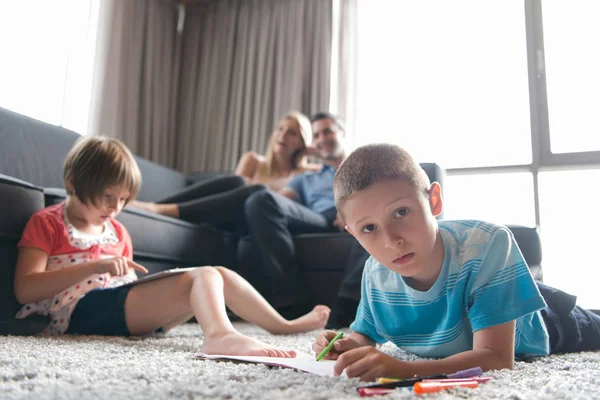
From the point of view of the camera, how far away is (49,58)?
2.71m

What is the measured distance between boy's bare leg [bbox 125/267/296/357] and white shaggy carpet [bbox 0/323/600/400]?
0.09 metres

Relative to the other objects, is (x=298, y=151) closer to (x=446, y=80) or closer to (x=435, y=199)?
(x=446, y=80)

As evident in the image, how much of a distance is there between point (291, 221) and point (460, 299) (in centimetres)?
121

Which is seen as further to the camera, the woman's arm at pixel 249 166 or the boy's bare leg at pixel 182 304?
the woman's arm at pixel 249 166

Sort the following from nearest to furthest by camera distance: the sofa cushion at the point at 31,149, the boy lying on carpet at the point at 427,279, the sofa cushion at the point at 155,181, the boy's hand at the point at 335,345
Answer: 1. the boy lying on carpet at the point at 427,279
2. the boy's hand at the point at 335,345
3. the sofa cushion at the point at 31,149
4. the sofa cushion at the point at 155,181

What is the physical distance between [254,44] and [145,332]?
263cm

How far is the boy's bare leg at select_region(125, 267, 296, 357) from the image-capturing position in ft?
3.22

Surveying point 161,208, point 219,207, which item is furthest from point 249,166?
point 161,208

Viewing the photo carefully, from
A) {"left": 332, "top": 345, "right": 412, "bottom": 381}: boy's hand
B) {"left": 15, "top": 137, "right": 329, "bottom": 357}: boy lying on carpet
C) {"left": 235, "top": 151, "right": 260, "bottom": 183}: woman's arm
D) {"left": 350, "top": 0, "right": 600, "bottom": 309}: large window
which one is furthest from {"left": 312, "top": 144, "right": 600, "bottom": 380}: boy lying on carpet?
{"left": 350, "top": 0, "right": 600, "bottom": 309}: large window

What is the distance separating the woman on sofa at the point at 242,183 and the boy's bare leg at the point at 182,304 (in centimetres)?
69

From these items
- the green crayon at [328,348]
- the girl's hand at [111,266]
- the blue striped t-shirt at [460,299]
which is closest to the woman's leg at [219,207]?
the girl's hand at [111,266]

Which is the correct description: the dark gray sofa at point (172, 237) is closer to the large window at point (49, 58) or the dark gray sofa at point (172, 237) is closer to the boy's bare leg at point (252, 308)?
the boy's bare leg at point (252, 308)

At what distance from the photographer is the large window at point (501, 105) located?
276 cm

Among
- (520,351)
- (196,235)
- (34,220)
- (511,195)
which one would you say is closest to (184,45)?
(196,235)
